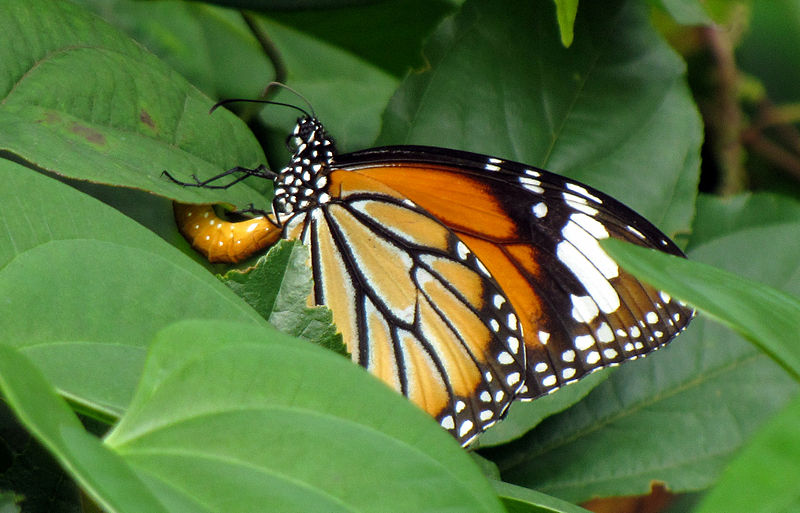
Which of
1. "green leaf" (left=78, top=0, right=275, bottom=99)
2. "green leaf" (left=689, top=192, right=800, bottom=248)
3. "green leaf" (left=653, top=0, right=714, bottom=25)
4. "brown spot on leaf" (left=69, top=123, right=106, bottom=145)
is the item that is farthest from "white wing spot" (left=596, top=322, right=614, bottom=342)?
"green leaf" (left=78, top=0, right=275, bottom=99)

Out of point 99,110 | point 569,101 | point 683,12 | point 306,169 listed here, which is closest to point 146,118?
point 99,110

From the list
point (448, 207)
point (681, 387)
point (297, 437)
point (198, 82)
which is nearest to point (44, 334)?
point (297, 437)

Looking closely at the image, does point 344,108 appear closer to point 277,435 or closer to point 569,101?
point 569,101

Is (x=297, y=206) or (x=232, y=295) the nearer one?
(x=232, y=295)

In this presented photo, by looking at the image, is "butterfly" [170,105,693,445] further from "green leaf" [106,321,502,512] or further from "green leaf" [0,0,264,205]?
"green leaf" [106,321,502,512]

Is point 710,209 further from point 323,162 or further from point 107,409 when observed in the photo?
point 107,409

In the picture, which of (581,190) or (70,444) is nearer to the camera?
(70,444)

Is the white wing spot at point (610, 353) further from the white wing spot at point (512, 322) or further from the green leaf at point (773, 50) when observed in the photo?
the green leaf at point (773, 50)
